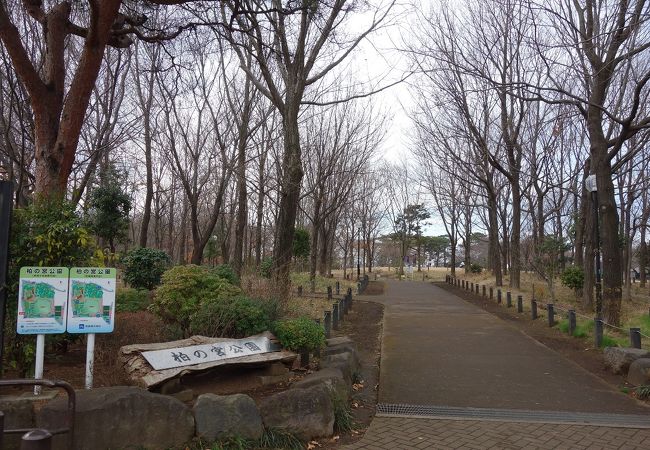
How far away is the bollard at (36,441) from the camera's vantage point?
228 cm

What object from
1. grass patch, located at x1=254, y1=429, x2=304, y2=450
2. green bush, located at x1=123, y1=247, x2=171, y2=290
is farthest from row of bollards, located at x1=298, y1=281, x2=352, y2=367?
green bush, located at x1=123, y1=247, x2=171, y2=290

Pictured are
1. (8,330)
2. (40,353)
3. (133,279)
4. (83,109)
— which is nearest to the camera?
(40,353)

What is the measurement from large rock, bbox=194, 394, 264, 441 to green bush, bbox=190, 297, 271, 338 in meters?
1.76

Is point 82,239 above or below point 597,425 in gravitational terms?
above

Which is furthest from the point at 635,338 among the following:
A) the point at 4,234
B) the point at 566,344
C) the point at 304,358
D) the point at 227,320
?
the point at 4,234

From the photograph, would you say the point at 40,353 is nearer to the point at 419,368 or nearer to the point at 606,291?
the point at 419,368

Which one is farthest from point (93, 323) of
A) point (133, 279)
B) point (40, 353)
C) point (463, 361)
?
point (133, 279)

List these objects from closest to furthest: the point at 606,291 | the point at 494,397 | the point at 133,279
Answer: the point at 494,397 < the point at 606,291 < the point at 133,279

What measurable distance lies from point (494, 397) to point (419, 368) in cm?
185

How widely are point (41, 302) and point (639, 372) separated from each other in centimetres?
807

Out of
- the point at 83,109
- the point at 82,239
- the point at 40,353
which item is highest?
the point at 83,109

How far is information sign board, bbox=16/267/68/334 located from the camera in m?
4.62

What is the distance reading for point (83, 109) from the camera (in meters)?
7.61

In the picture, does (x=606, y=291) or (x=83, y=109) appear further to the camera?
(x=606, y=291)
